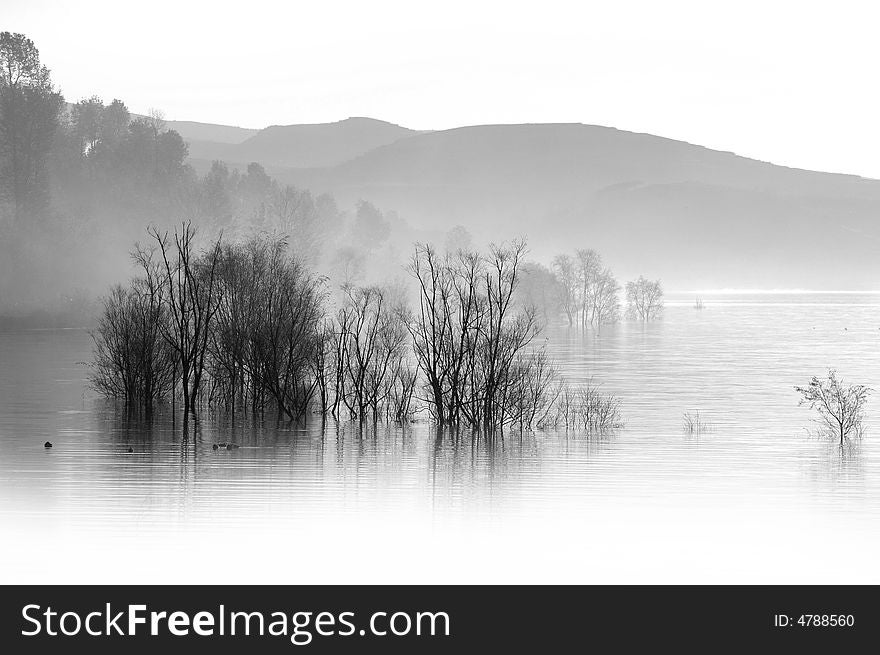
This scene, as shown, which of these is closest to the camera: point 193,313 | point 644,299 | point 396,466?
point 396,466

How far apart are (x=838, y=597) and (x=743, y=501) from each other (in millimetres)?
9986

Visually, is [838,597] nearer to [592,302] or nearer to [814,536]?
[814,536]

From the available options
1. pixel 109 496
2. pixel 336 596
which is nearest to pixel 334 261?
pixel 109 496

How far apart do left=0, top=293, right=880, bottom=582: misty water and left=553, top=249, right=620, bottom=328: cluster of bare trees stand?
9117 centimetres

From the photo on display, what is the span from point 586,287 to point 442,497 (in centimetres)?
12470

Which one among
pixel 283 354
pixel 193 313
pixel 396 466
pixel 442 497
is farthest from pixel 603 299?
pixel 442 497

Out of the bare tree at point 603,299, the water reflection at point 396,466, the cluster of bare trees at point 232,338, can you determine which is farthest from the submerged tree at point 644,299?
the cluster of bare trees at point 232,338

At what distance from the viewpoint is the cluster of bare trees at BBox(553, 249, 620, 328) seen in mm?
144750

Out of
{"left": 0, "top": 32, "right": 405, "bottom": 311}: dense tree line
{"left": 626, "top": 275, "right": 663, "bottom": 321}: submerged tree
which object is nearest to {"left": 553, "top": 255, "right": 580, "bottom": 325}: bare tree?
{"left": 626, "top": 275, "right": 663, "bottom": 321}: submerged tree

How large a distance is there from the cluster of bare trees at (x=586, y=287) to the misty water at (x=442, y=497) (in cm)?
9117

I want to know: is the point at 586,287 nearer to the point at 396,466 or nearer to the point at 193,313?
the point at 193,313

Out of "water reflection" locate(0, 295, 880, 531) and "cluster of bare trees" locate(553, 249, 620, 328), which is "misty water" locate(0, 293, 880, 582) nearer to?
"water reflection" locate(0, 295, 880, 531)

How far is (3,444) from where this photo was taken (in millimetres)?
37594

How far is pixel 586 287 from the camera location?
490ft
